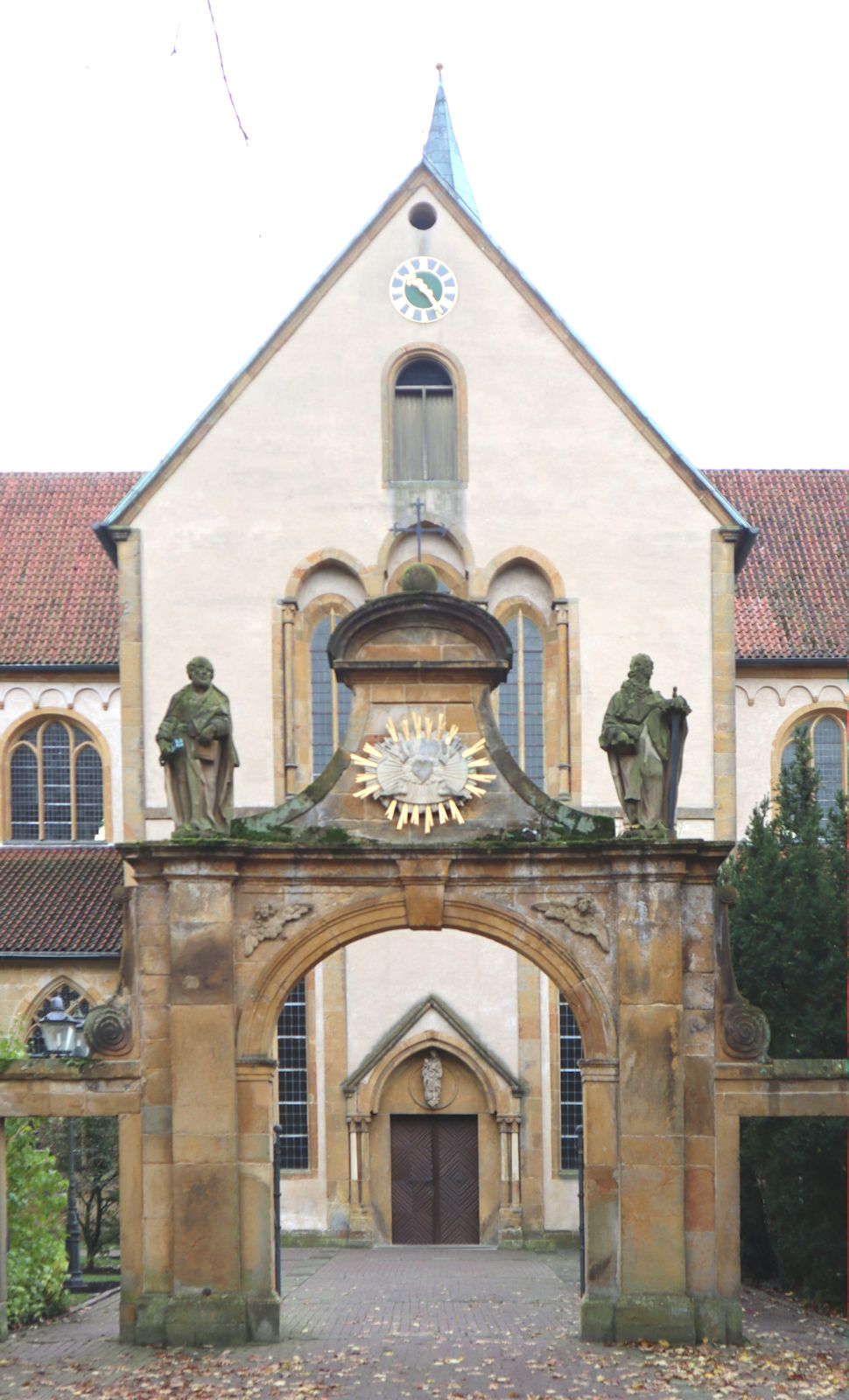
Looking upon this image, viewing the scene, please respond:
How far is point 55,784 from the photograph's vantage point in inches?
1474

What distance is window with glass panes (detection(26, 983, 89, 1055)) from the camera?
33.2 m

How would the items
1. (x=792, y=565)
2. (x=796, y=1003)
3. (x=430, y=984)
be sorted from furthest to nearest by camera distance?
(x=792, y=565) < (x=430, y=984) < (x=796, y=1003)

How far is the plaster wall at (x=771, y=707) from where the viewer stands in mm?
36719

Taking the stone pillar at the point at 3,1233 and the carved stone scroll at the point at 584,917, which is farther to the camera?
the carved stone scroll at the point at 584,917

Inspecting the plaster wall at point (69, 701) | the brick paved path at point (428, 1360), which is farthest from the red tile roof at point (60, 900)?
the brick paved path at point (428, 1360)

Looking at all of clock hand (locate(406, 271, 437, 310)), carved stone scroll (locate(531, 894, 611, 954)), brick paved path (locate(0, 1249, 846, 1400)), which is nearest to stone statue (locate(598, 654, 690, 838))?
carved stone scroll (locate(531, 894, 611, 954))

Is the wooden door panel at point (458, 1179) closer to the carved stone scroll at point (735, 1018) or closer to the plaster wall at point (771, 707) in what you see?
the plaster wall at point (771, 707)

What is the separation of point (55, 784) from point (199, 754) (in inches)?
676

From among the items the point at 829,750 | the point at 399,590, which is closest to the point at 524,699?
the point at 399,590

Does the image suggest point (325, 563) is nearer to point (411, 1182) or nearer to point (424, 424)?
point (424, 424)

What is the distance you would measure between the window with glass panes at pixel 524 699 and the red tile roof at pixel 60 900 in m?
6.92

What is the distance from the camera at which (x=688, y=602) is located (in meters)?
33.2

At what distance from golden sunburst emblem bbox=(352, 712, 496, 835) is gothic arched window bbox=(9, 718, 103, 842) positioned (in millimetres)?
16787

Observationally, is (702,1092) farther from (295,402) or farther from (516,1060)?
(295,402)
